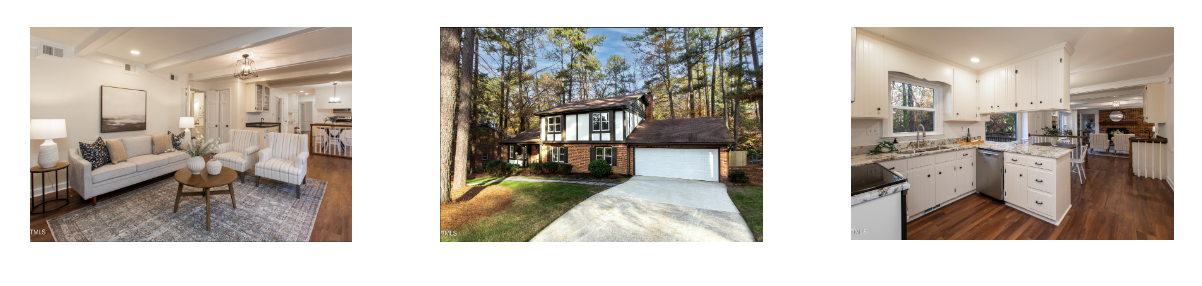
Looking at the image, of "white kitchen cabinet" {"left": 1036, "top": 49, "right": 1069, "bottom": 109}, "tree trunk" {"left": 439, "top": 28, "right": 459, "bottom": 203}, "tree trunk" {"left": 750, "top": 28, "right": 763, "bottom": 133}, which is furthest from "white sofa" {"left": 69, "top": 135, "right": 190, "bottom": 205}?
"white kitchen cabinet" {"left": 1036, "top": 49, "right": 1069, "bottom": 109}

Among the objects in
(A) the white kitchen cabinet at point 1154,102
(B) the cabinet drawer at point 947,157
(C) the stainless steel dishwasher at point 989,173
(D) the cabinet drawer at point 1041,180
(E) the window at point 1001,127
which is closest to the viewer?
(A) the white kitchen cabinet at point 1154,102

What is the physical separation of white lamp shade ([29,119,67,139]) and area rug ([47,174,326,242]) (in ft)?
1.28

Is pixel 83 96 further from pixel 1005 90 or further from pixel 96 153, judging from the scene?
pixel 1005 90

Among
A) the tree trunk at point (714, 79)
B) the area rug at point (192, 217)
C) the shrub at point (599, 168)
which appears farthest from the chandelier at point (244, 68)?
the tree trunk at point (714, 79)

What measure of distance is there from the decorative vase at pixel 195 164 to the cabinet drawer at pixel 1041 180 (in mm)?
5752

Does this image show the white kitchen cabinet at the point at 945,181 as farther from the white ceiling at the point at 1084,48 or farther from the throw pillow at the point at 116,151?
the throw pillow at the point at 116,151

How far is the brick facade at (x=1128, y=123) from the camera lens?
242 centimetres

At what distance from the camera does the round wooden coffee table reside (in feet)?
4.95

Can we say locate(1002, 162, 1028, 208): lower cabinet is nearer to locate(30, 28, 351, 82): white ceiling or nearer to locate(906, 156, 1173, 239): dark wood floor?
locate(906, 156, 1173, 239): dark wood floor

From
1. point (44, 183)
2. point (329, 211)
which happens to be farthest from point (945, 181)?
point (44, 183)

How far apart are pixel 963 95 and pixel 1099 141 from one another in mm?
1439
